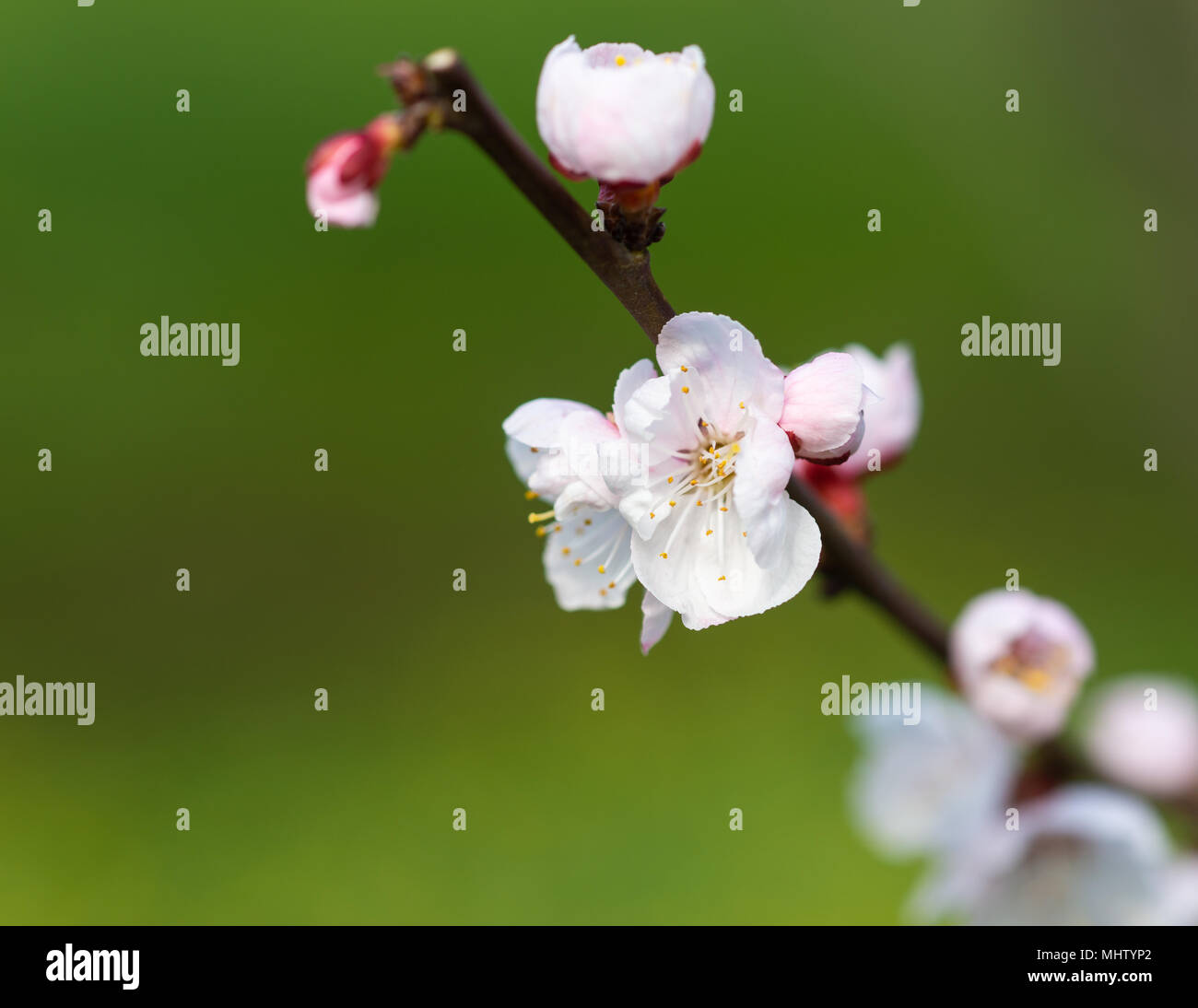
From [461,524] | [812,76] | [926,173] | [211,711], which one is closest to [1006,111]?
[926,173]

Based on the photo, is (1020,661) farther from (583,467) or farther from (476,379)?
(476,379)

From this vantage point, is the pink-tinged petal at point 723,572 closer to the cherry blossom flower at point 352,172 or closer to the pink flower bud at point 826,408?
the pink flower bud at point 826,408

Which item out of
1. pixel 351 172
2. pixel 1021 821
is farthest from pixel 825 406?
pixel 1021 821

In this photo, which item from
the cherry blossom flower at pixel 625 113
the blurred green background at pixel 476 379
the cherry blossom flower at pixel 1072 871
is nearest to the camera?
the cherry blossom flower at pixel 625 113

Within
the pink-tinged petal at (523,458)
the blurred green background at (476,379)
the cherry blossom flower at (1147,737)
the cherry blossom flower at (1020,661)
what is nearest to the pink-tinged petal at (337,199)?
the pink-tinged petal at (523,458)

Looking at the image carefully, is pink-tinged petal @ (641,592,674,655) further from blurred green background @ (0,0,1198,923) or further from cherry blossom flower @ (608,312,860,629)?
blurred green background @ (0,0,1198,923)

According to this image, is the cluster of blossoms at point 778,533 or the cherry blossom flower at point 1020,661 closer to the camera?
the cluster of blossoms at point 778,533
